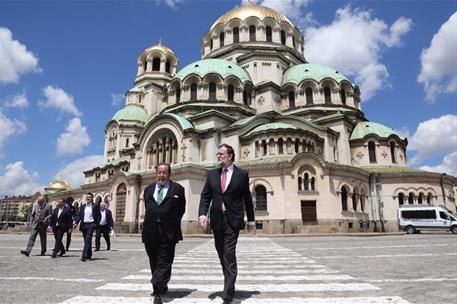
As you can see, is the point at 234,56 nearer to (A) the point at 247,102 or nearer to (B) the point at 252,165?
(A) the point at 247,102

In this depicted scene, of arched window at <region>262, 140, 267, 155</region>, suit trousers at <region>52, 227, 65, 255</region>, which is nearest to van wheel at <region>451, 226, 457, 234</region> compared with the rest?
arched window at <region>262, 140, 267, 155</region>

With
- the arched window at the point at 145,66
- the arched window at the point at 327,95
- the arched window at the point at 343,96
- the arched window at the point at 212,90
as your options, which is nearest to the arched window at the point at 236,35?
the arched window at the point at 212,90

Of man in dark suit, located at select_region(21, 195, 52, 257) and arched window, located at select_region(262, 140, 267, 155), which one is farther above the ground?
arched window, located at select_region(262, 140, 267, 155)

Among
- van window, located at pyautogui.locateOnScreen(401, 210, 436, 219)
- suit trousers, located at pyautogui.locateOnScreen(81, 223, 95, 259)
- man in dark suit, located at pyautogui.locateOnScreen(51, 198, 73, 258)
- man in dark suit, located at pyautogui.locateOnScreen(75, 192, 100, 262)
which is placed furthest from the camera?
van window, located at pyautogui.locateOnScreen(401, 210, 436, 219)

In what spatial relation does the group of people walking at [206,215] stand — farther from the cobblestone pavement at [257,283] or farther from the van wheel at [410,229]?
the van wheel at [410,229]

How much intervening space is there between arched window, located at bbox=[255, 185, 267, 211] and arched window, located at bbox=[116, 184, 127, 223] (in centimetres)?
1456

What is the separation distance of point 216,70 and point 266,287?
3549 centimetres

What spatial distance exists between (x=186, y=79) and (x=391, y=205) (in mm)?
25998

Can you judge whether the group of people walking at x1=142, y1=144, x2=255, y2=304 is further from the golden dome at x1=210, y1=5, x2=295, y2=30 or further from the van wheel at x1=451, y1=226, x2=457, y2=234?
the golden dome at x1=210, y1=5, x2=295, y2=30

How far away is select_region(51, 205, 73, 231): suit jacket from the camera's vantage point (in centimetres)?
1178

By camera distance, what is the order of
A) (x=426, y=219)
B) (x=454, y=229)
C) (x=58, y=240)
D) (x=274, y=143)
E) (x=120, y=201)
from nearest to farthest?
1. (x=58, y=240)
2. (x=454, y=229)
3. (x=426, y=219)
4. (x=274, y=143)
5. (x=120, y=201)

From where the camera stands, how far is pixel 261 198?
99.3 ft

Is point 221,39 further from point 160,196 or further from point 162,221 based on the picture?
point 162,221

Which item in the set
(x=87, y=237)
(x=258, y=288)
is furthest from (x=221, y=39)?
(x=258, y=288)
